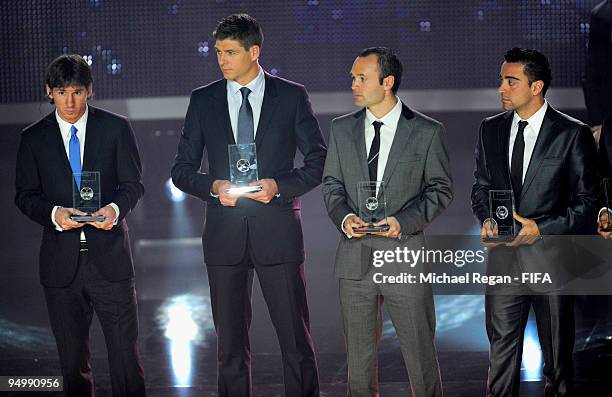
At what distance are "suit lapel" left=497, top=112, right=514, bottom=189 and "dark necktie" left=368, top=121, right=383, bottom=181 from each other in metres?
0.55

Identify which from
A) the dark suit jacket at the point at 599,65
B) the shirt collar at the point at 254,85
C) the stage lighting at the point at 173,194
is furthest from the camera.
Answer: the stage lighting at the point at 173,194

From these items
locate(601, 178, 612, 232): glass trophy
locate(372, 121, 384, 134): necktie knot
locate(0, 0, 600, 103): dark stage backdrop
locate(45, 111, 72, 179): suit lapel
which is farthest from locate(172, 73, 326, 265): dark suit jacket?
locate(0, 0, 600, 103): dark stage backdrop

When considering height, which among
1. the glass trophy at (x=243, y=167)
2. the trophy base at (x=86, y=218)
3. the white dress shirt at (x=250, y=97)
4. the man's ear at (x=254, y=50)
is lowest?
the trophy base at (x=86, y=218)

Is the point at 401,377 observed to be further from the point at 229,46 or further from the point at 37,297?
the point at 37,297

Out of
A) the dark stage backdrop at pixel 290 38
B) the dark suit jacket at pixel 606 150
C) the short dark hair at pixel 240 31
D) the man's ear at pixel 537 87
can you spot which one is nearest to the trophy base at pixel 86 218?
the short dark hair at pixel 240 31

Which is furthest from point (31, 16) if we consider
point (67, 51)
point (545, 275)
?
point (545, 275)

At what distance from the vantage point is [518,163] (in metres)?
3.69

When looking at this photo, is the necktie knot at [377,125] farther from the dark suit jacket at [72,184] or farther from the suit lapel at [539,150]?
the dark suit jacket at [72,184]

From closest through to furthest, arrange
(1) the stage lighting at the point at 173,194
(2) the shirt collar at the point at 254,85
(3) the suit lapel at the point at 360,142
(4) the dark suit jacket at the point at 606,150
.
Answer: (3) the suit lapel at the point at 360,142, (2) the shirt collar at the point at 254,85, (4) the dark suit jacket at the point at 606,150, (1) the stage lighting at the point at 173,194

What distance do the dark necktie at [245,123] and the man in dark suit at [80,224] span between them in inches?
19.6

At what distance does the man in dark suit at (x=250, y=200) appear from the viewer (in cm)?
373

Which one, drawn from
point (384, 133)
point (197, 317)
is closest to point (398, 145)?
point (384, 133)

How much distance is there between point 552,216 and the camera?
12.0 feet

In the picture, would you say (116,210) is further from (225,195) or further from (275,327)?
(275,327)
